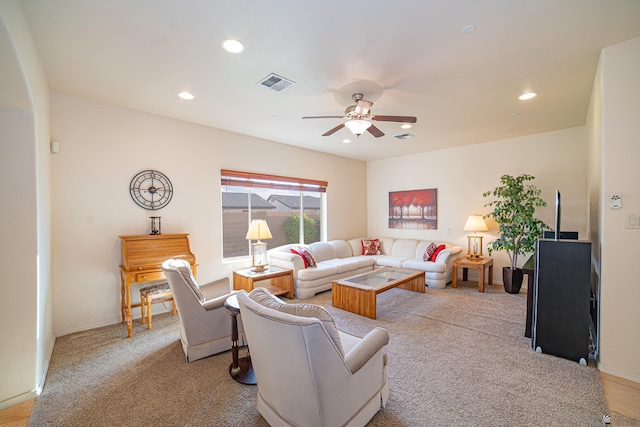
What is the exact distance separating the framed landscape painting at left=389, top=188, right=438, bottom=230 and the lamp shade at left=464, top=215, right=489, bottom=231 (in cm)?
96

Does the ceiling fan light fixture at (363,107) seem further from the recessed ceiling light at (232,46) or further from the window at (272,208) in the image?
the window at (272,208)

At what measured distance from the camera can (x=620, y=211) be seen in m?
2.41

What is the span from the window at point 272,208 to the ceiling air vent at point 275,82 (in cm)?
206

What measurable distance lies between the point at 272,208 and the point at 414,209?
10.9 feet

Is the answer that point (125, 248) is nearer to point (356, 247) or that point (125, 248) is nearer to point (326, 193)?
point (326, 193)

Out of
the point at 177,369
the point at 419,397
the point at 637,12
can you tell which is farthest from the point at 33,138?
the point at 637,12

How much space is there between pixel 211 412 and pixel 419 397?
A: 1.56 meters

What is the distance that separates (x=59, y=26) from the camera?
214 centimetres

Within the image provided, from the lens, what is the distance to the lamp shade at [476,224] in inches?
208

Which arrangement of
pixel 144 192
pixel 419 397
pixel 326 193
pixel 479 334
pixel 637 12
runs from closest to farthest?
pixel 637 12, pixel 419 397, pixel 479 334, pixel 144 192, pixel 326 193

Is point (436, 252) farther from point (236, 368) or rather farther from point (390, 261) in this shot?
point (236, 368)

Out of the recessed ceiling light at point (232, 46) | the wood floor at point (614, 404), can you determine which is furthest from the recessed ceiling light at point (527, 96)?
the recessed ceiling light at point (232, 46)

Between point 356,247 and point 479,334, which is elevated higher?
point 356,247

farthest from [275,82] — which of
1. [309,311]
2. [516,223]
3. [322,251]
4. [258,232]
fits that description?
[516,223]
